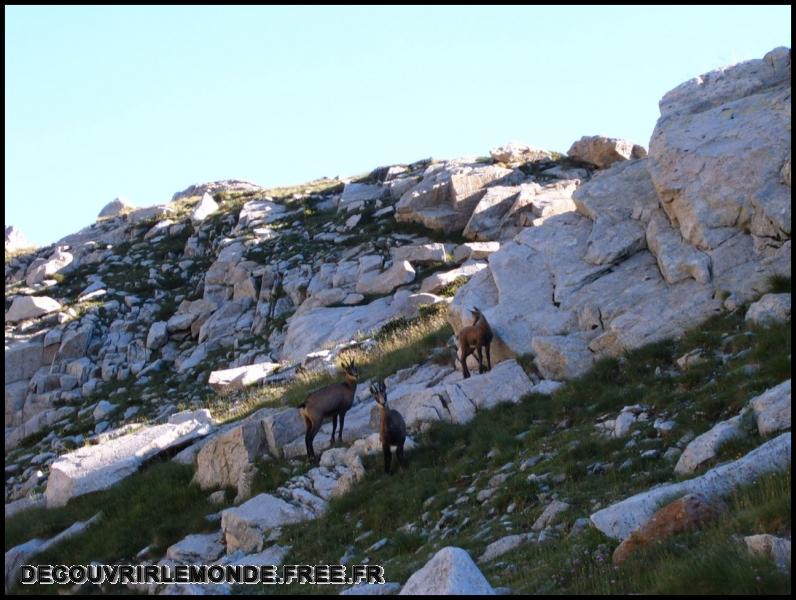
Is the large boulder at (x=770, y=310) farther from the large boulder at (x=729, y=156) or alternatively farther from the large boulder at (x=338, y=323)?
the large boulder at (x=338, y=323)

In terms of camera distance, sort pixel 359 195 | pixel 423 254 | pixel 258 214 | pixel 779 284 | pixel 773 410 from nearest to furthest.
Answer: pixel 773 410 < pixel 779 284 < pixel 423 254 < pixel 359 195 < pixel 258 214

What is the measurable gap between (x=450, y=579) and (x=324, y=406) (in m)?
10.5

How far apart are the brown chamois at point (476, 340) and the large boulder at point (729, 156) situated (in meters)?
4.41

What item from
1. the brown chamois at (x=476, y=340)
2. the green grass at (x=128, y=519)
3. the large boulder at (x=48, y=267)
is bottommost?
the green grass at (x=128, y=519)

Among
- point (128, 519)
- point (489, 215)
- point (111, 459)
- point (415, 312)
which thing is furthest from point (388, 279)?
point (128, 519)

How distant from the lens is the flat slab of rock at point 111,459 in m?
18.8

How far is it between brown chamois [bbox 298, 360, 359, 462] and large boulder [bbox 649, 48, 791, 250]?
7.41 metres

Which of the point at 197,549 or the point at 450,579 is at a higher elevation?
the point at 450,579

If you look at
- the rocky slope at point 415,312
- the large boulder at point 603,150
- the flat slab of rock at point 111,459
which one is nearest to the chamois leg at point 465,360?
the rocky slope at point 415,312

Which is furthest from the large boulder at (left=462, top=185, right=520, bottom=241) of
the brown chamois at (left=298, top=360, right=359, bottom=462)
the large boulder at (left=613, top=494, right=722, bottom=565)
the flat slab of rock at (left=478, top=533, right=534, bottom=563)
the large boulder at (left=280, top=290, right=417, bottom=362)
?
the large boulder at (left=613, top=494, right=722, bottom=565)

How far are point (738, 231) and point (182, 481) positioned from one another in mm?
12002

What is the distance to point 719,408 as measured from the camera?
450 inches

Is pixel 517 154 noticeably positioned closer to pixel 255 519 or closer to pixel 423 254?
pixel 423 254

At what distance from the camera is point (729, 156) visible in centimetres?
1708
